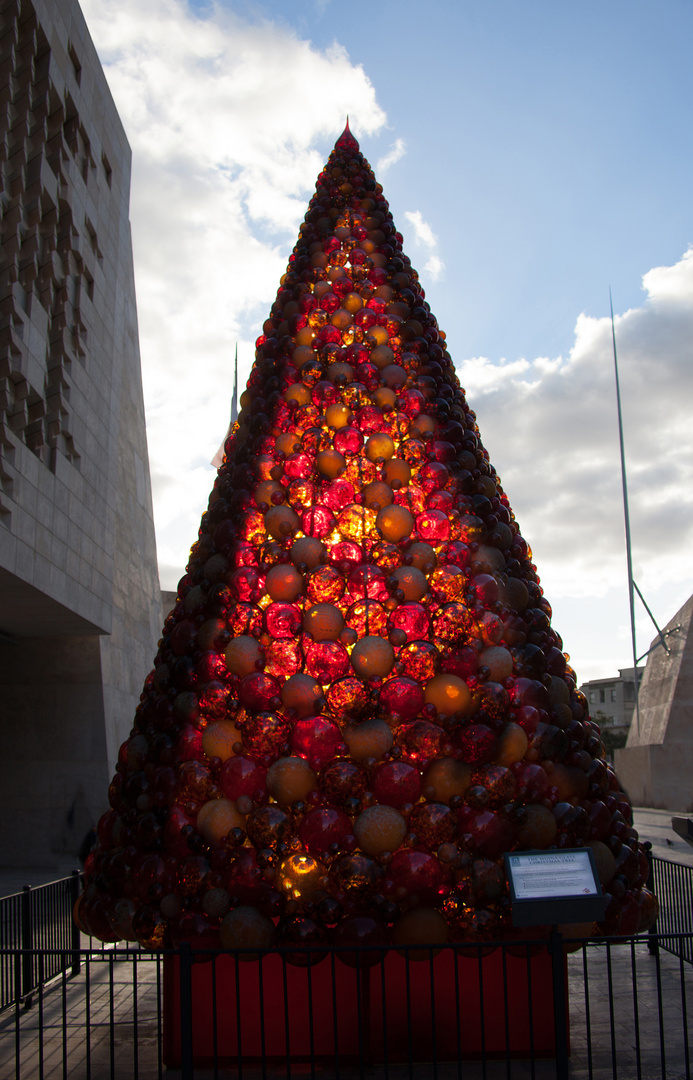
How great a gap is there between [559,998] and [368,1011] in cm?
139

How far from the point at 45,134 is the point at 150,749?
42.1 ft

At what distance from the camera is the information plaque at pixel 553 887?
4.52m

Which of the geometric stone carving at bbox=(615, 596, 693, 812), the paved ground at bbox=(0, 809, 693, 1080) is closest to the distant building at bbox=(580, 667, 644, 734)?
the geometric stone carving at bbox=(615, 596, 693, 812)

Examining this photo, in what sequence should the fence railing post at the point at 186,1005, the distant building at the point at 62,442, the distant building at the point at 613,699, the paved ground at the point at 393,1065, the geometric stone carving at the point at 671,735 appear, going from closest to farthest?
the fence railing post at the point at 186,1005, the paved ground at the point at 393,1065, the distant building at the point at 62,442, the geometric stone carving at the point at 671,735, the distant building at the point at 613,699

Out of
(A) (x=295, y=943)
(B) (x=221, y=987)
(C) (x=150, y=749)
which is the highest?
(C) (x=150, y=749)

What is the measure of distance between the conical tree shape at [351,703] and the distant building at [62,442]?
25.3 feet

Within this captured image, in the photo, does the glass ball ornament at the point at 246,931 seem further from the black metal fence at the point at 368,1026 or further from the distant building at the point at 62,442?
the distant building at the point at 62,442

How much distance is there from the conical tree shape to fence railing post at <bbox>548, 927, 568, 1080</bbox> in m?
0.35

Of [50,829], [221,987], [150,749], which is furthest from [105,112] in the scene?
[221,987]

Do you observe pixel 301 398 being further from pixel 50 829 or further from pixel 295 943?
pixel 50 829

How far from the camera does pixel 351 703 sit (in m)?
5.01

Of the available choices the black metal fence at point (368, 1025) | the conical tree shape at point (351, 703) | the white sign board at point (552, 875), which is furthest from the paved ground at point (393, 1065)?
the conical tree shape at point (351, 703)

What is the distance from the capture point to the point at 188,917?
195 inches

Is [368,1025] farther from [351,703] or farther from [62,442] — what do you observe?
[62,442]
